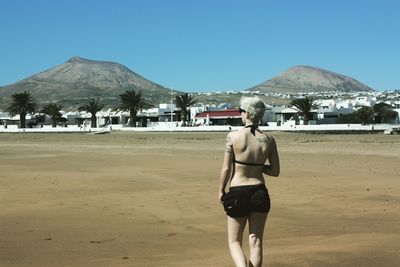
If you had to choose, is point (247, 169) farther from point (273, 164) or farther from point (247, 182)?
point (273, 164)


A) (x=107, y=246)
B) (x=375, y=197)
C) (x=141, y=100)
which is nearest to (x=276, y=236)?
(x=107, y=246)

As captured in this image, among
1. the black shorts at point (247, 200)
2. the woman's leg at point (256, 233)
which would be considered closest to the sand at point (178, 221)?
the woman's leg at point (256, 233)

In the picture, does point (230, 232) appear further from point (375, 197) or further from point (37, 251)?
point (375, 197)

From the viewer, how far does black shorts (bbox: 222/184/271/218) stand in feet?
16.3

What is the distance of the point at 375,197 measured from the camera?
12078 millimetres

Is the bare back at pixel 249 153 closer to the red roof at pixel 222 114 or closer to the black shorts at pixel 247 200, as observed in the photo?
the black shorts at pixel 247 200

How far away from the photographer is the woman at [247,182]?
4957mm

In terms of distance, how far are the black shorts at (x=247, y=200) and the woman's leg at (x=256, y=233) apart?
0.21 ft

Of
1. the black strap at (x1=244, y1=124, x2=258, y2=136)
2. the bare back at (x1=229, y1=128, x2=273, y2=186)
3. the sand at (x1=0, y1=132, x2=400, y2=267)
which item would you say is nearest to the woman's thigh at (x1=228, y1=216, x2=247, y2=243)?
the bare back at (x1=229, y1=128, x2=273, y2=186)

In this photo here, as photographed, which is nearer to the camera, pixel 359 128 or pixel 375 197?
pixel 375 197

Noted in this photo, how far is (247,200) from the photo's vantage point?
195 inches

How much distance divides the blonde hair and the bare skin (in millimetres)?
59

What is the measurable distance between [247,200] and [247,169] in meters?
0.26

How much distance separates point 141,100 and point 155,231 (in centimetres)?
8175
